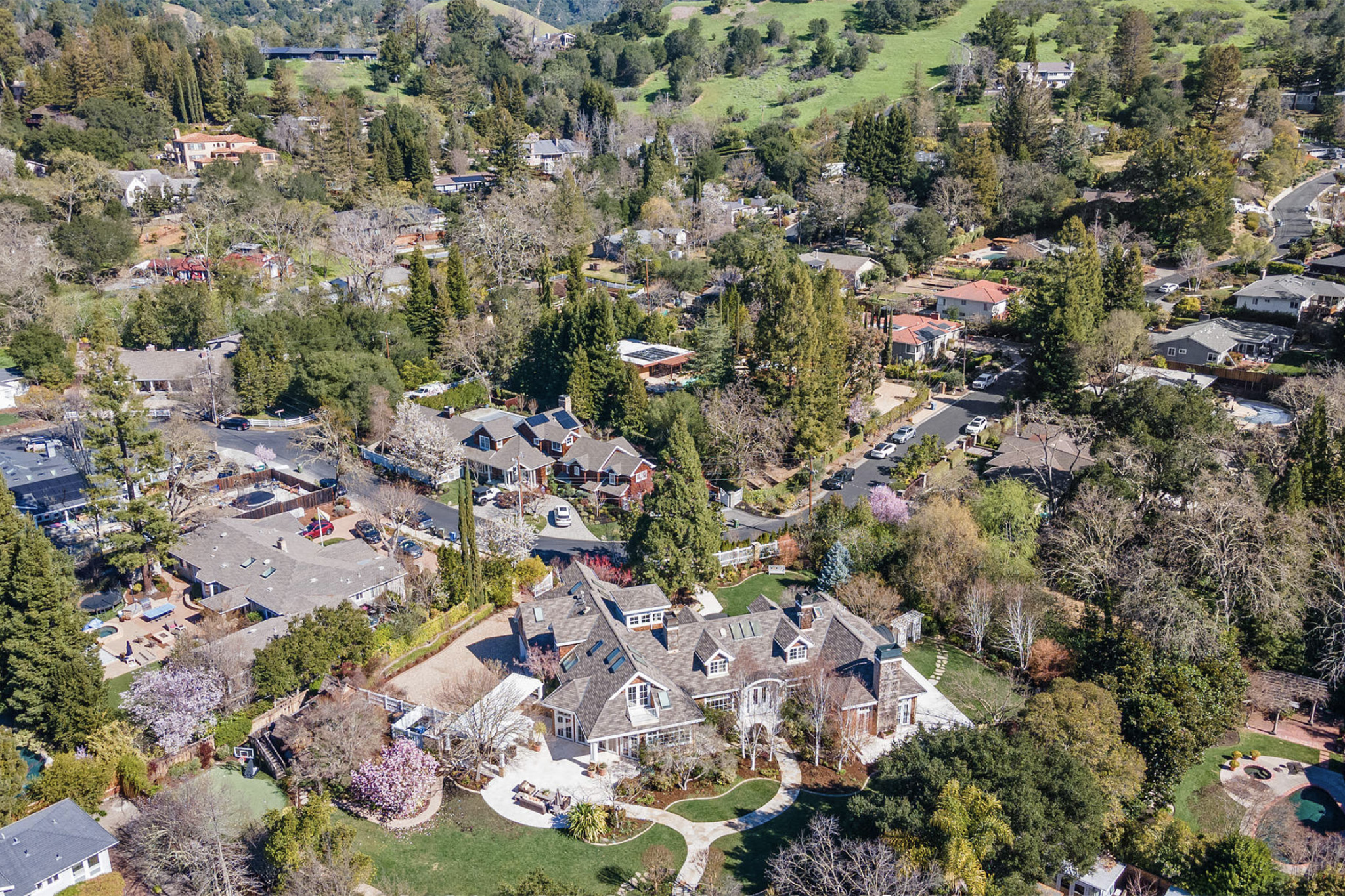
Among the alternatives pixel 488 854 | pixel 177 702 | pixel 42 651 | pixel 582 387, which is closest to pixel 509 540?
pixel 177 702

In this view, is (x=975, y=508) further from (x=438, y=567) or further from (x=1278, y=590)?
(x=438, y=567)

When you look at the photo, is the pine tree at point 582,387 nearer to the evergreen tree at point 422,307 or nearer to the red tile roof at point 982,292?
the evergreen tree at point 422,307

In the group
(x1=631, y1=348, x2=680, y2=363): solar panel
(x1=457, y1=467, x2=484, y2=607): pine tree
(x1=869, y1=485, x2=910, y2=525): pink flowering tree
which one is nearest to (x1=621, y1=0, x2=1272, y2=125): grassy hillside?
(x1=631, y1=348, x2=680, y2=363): solar panel

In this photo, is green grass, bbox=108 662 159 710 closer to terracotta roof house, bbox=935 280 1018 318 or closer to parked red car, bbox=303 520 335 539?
parked red car, bbox=303 520 335 539

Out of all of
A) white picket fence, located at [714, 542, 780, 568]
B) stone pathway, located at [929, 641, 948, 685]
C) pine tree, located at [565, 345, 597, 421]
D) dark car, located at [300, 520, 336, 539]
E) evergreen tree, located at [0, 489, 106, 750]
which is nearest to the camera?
evergreen tree, located at [0, 489, 106, 750]

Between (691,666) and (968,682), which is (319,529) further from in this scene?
(968,682)

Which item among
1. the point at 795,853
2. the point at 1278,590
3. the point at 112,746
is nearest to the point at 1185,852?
the point at 795,853
